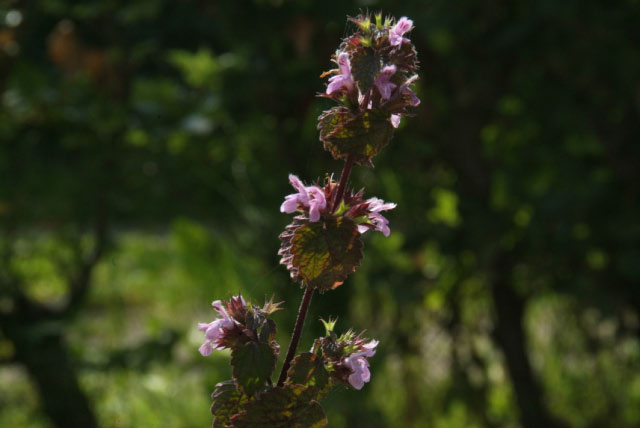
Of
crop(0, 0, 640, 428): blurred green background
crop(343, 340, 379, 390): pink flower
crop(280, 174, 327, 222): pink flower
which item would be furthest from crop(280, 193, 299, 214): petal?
crop(0, 0, 640, 428): blurred green background

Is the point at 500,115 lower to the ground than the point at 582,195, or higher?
higher

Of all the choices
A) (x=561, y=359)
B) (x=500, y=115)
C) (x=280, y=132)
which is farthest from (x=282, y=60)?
(x=561, y=359)

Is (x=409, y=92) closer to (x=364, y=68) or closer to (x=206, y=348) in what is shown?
(x=364, y=68)

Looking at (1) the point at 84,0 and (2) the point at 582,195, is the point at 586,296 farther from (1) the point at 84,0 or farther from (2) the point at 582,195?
(1) the point at 84,0

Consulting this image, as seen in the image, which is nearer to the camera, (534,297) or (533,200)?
(533,200)

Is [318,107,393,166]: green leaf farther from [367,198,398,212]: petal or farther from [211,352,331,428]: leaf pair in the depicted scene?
[211,352,331,428]: leaf pair

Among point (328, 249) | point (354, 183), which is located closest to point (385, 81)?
point (328, 249)

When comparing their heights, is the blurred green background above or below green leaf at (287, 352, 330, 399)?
above
